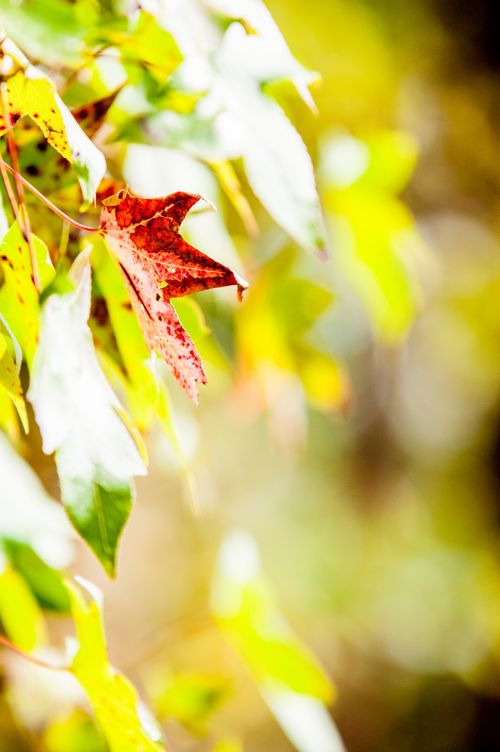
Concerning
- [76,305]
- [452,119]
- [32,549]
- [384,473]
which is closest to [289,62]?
[76,305]

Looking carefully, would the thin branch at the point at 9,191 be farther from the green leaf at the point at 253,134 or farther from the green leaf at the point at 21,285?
the green leaf at the point at 253,134

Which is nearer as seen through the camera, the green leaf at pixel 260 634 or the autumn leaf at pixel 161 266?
the autumn leaf at pixel 161 266

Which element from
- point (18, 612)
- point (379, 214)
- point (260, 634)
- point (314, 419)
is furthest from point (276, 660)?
point (314, 419)

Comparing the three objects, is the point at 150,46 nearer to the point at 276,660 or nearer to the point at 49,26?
the point at 49,26

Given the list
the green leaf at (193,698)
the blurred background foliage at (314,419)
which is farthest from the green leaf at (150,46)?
the green leaf at (193,698)

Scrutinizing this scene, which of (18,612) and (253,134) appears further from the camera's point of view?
(18,612)

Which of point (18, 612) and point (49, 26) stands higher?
point (49, 26)
